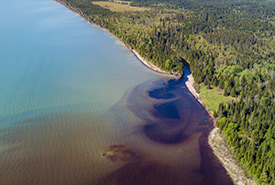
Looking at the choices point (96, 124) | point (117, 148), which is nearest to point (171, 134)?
point (117, 148)

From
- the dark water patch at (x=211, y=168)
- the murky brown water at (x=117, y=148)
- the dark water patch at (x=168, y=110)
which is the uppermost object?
the dark water patch at (x=168, y=110)

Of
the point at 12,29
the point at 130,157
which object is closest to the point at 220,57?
the point at 130,157

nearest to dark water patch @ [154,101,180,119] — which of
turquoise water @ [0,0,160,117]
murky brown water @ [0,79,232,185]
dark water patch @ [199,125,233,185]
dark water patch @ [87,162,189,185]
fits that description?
murky brown water @ [0,79,232,185]

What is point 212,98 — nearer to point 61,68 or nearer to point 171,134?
point 171,134

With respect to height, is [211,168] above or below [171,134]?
below

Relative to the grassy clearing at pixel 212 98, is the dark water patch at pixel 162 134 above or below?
below

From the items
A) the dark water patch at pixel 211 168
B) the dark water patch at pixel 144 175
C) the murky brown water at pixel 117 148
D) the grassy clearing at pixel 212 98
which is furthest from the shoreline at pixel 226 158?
the dark water patch at pixel 144 175

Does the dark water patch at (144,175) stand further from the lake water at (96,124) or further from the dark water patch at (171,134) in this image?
Result: the lake water at (96,124)
